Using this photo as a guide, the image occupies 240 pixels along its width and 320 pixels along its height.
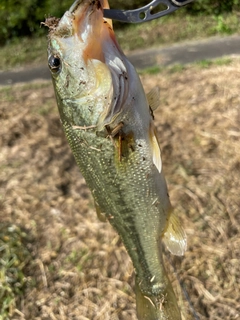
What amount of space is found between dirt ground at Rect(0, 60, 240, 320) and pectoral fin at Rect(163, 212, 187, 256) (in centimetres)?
71

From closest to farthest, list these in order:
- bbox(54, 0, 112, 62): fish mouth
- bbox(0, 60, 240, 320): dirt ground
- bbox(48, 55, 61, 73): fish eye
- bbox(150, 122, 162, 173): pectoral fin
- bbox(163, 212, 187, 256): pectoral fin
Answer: bbox(54, 0, 112, 62): fish mouth < bbox(48, 55, 61, 73): fish eye < bbox(150, 122, 162, 173): pectoral fin < bbox(163, 212, 187, 256): pectoral fin < bbox(0, 60, 240, 320): dirt ground

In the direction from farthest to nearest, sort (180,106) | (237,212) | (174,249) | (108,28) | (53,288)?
1. (180,106)
2. (237,212)
3. (53,288)
4. (174,249)
5. (108,28)

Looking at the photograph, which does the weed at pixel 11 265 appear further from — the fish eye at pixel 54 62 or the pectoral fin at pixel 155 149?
the fish eye at pixel 54 62

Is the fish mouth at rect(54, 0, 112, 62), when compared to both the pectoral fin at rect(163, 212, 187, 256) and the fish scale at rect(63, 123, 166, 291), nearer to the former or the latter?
the fish scale at rect(63, 123, 166, 291)

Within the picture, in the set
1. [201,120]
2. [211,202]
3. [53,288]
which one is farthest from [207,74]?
[53,288]

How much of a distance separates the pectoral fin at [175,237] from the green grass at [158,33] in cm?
414

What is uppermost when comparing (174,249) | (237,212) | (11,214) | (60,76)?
(60,76)

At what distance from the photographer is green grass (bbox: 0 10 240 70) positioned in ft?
17.5

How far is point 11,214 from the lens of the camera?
2.85 metres

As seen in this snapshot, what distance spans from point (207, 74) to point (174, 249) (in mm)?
2827

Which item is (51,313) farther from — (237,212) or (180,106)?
(180,106)

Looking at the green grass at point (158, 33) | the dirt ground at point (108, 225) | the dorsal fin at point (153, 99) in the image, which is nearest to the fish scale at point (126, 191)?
the dorsal fin at point (153, 99)

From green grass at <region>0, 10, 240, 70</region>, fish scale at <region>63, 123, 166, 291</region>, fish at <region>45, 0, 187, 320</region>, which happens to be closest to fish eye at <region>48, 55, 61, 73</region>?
fish at <region>45, 0, 187, 320</region>

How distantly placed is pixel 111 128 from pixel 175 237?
552 millimetres
